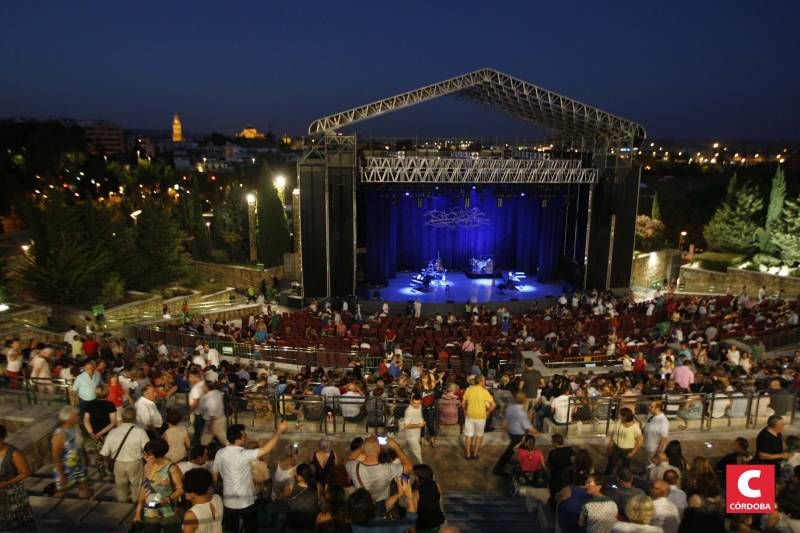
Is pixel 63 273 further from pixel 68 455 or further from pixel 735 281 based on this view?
pixel 735 281

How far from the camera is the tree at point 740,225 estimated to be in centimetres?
2795

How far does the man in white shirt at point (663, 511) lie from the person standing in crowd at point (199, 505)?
11.2 ft

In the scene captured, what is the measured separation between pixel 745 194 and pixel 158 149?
138m

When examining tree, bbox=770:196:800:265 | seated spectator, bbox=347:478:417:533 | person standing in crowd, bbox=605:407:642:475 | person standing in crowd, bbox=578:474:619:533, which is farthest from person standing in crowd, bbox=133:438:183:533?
tree, bbox=770:196:800:265

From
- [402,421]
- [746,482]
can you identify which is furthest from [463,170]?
[746,482]

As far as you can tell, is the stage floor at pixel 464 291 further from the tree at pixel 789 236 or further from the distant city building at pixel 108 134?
the distant city building at pixel 108 134

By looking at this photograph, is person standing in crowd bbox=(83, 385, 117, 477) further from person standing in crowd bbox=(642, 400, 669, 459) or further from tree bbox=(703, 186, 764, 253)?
tree bbox=(703, 186, 764, 253)

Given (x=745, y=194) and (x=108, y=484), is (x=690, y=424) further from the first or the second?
(x=745, y=194)

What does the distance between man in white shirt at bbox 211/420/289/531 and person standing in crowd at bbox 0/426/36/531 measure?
Result: 168cm

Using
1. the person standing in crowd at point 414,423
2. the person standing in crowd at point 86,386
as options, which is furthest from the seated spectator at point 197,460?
the person standing in crowd at point 86,386

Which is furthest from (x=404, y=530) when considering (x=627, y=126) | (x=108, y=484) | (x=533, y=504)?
(x=627, y=126)

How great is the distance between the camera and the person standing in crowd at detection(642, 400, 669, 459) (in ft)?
21.1

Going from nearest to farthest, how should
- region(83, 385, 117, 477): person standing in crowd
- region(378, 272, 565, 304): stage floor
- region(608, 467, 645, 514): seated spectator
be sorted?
region(608, 467, 645, 514): seated spectator, region(83, 385, 117, 477): person standing in crowd, region(378, 272, 565, 304): stage floor

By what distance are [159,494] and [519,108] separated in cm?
2337
